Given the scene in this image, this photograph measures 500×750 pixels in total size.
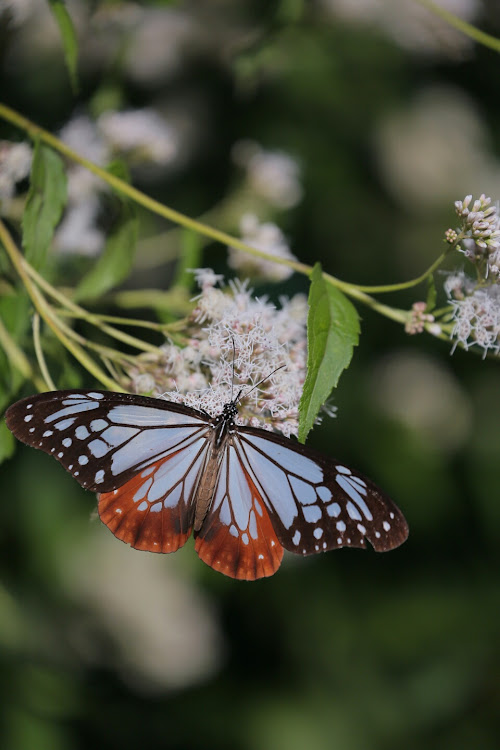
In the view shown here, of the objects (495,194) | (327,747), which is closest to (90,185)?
(495,194)

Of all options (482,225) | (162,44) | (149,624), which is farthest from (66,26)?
(149,624)

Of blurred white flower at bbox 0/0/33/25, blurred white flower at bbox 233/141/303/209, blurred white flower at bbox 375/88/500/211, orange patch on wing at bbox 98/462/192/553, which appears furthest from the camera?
blurred white flower at bbox 375/88/500/211

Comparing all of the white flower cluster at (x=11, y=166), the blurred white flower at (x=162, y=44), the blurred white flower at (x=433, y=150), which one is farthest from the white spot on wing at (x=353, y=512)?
the blurred white flower at (x=433, y=150)

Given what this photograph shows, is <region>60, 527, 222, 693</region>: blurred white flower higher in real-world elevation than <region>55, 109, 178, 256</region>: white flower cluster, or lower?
lower

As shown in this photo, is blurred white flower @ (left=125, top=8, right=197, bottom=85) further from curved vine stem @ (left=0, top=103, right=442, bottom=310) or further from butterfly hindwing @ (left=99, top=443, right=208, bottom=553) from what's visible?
butterfly hindwing @ (left=99, top=443, right=208, bottom=553)

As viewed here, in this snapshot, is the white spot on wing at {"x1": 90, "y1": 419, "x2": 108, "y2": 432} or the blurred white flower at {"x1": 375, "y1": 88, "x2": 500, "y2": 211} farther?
the blurred white flower at {"x1": 375, "y1": 88, "x2": 500, "y2": 211}

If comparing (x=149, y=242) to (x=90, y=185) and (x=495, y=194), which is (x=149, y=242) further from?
(x=495, y=194)

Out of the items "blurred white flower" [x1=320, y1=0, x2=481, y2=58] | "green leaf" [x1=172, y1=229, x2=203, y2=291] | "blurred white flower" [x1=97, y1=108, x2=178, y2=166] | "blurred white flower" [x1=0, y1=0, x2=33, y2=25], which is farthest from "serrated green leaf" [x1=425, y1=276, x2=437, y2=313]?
"blurred white flower" [x1=320, y1=0, x2=481, y2=58]

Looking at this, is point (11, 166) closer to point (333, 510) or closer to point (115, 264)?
point (115, 264)
